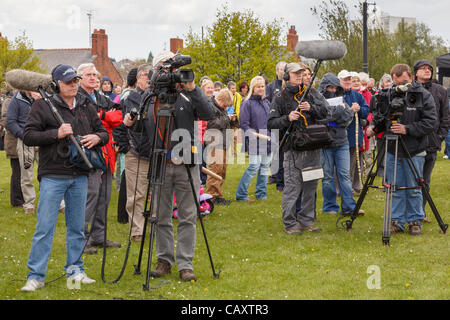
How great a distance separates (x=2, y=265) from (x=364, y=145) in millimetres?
7841

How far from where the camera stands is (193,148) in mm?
6125

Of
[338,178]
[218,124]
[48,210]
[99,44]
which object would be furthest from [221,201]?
[99,44]

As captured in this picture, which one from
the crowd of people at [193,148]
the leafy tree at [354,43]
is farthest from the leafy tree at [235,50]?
the crowd of people at [193,148]

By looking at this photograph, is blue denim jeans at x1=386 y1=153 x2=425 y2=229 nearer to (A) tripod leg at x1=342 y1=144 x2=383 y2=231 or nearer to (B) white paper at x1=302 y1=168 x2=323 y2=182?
(A) tripod leg at x1=342 y1=144 x2=383 y2=231

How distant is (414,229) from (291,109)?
96.4 inches

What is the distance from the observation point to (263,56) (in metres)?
29.6

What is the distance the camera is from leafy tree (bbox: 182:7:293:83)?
2922cm

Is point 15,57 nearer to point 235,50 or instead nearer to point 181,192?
point 235,50

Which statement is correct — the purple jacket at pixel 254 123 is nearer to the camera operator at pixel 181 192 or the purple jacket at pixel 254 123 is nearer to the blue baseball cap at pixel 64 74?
the camera operator at pixel 181 192

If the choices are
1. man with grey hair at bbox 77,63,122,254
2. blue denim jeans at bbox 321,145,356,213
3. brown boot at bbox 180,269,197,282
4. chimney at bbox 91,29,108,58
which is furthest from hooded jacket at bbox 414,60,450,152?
chimney at bbox 91,29,108,58

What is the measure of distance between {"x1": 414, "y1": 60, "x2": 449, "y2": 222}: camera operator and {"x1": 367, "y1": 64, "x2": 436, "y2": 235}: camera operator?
46cm

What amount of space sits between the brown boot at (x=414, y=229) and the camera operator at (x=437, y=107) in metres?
0.81

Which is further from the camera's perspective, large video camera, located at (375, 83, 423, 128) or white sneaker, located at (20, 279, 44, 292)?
large video camera, located at (375, 83, 423, 128)

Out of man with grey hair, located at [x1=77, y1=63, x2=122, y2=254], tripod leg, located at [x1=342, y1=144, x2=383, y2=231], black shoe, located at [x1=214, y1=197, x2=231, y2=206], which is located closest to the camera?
man with grey hair, located at [x1=77, y1=63, x2=122, y2=254]
